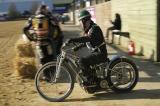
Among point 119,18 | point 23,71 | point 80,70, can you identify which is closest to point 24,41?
point 23,71

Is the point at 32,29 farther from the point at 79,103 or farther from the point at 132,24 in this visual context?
the point at 132,24

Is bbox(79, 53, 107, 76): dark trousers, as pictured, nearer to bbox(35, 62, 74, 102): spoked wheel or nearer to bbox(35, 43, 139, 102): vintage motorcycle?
bbox(35, 43, 139, 102): vintage motorcycle

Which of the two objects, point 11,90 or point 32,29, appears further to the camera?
point 32,29

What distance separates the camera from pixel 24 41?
1456 centimetres

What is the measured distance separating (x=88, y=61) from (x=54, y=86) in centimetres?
92

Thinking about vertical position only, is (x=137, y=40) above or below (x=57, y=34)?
below

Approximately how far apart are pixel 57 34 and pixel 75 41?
104 inches

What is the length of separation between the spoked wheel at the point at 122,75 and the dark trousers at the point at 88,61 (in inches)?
11.8

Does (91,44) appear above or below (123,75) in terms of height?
above

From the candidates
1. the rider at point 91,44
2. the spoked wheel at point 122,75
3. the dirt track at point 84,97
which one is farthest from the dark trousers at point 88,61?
the dirt track at point 84,97

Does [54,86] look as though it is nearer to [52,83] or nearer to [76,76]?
[52,83]

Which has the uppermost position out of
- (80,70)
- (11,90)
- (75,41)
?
(75,41)

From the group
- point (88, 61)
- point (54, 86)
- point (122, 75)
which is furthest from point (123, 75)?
point (54, 86)

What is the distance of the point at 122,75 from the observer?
9664 mm
